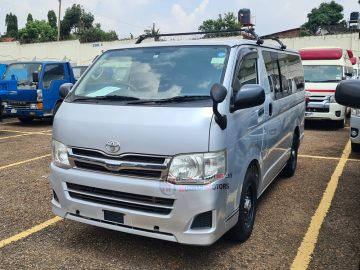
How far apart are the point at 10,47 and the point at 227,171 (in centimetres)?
4110

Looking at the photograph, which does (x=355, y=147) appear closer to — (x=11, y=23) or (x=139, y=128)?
(x=139, y=128)

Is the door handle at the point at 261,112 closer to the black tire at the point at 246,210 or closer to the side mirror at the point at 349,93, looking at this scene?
the black tire at the point at 246,210

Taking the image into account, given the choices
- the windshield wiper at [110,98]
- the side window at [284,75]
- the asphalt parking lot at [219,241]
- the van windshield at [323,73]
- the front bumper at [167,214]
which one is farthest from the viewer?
the van windshield at [323,73]

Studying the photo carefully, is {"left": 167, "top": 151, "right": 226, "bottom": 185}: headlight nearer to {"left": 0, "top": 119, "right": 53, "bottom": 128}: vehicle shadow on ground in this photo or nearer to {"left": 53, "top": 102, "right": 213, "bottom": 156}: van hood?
{"left": 53, "top": 102, "right": 213, "bottom": 156}: van hood

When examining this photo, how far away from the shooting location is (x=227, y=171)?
334 centimetres

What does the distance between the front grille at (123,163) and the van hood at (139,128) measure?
2.2 inches

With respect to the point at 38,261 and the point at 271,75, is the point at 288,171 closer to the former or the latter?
the point at 271,75

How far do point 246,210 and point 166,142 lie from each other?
1315 millimetres

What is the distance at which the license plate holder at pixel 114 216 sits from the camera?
3.42m

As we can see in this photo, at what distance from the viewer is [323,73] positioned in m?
12.6

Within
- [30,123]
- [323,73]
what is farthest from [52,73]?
[323,73]

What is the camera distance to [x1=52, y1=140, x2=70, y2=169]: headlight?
3676 mm

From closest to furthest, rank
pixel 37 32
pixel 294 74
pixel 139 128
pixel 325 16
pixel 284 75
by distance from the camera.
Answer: pixel 139 128 < pixel 284 75 < pixel 294 74 < pixel 325 16 < pixel 37 32

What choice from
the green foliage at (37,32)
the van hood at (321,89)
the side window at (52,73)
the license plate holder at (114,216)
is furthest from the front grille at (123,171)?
the green foliage at (37,32)
